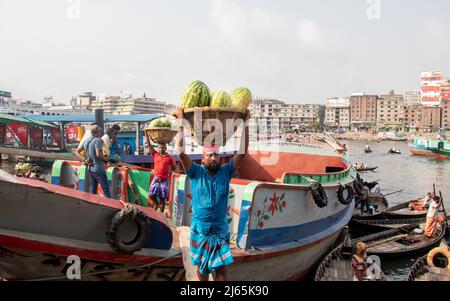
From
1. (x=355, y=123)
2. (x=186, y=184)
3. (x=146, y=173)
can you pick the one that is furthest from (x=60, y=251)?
(x=355, y=123)

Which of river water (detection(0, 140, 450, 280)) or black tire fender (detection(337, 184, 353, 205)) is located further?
river water (detection(0, 140, 450, 280))

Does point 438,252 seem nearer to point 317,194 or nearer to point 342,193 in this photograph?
point 342,193

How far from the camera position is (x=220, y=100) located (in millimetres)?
4582

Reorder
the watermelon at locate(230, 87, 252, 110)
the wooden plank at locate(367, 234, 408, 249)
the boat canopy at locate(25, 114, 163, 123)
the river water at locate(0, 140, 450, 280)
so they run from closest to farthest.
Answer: the watermelon at locate(230, 87, 252, 110) → the wooden plank at locate(367, 234, 408, 249) → the boat canopy at locate(25, 114, 163, 123) → the river water at locate(0, 140, 450, 280)

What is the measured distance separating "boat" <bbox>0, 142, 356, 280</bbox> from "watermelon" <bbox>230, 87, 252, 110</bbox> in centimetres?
124

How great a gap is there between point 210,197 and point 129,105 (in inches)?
5783

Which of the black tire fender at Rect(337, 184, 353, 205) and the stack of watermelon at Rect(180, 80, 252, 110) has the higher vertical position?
the stack of watermelon at Rect(180, 80, 252, 110)

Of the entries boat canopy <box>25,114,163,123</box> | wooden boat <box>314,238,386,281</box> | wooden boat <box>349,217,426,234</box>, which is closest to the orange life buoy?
wooden boat <box>314,238,386,281</box>

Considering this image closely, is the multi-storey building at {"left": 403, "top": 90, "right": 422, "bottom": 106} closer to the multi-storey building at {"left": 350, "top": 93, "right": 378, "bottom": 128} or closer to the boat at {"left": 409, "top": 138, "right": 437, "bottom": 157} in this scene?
the multi-storey building at {"left": 350, "top": 93, "right": 378, "bottom": 128}

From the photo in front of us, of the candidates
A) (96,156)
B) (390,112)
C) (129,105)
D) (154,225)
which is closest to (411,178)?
(96,156)

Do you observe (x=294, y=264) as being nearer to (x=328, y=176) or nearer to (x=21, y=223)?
(x=328, y=176)

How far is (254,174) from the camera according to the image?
39.7 feet

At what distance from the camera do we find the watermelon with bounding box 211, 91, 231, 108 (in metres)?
4.57

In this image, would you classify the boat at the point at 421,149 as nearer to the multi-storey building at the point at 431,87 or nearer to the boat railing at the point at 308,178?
the boat railing at the point at 308,178
